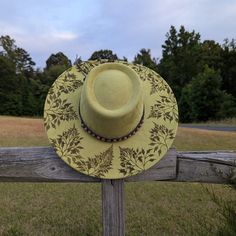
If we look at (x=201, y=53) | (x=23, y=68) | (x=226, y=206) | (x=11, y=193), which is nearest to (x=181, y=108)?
(x=201, y=53)

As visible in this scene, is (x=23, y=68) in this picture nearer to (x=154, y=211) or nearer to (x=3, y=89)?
(x=3, y=89)

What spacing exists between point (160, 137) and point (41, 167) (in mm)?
616

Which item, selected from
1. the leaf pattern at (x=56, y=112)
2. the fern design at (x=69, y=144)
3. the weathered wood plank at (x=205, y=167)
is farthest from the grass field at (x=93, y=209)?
the leaf pattern at (x=56, y=112)

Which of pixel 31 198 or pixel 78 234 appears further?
pixel 31 198

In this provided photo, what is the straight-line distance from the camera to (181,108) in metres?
44.8

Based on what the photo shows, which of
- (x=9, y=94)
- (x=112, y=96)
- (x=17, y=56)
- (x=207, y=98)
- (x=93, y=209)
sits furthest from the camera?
(x=17, y=56)

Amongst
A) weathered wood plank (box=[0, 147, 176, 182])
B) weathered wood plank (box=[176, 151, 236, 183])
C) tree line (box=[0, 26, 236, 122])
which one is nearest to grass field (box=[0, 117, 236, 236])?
weathered wood plank (box=[176, 151, 236, 183])

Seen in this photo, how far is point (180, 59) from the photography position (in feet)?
167

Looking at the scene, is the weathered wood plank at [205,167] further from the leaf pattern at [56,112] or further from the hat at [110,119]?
the leaf pattern at [56,112]

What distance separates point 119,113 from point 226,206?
2.58 feet

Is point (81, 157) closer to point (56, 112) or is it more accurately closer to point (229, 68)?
point (56, 112)

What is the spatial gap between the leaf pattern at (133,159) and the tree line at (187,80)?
39.2 meters

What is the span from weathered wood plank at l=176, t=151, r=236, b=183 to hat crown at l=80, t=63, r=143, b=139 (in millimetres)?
429

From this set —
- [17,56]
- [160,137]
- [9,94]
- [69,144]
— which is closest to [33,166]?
[69,144]
